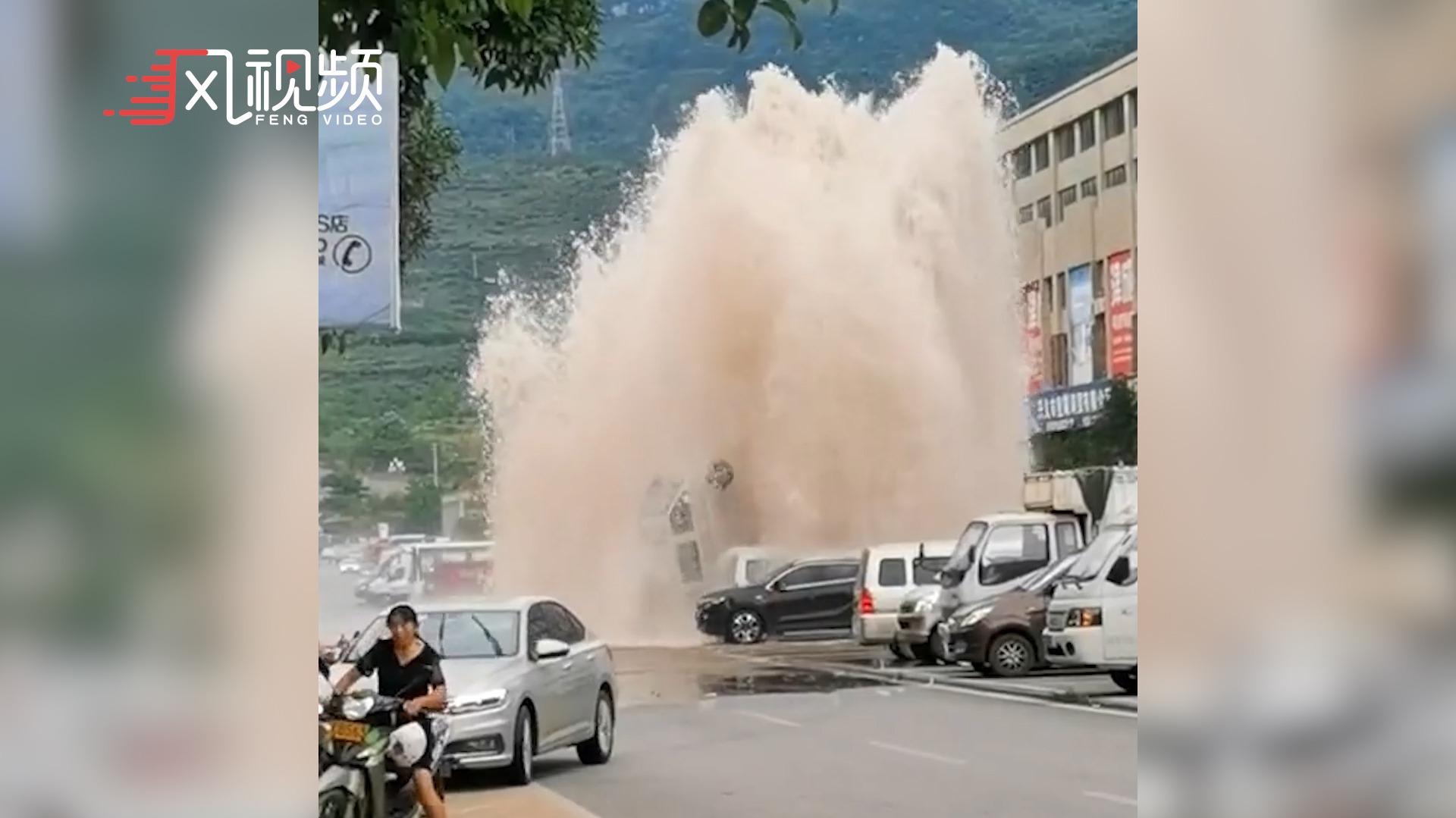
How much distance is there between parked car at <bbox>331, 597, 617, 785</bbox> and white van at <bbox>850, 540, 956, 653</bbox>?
2.33ft

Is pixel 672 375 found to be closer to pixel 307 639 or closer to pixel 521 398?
pixel 521 398

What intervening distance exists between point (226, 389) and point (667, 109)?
130 cm

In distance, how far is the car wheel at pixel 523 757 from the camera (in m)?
4.62

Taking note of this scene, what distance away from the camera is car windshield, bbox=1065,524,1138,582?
15.6 ft

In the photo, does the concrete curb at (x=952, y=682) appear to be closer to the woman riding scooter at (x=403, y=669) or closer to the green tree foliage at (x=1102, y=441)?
the green tree foliage at (x=1102, y=441)

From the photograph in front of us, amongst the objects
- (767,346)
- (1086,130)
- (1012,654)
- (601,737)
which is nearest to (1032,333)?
(1086,130)

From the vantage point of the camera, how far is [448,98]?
4594 millimetres

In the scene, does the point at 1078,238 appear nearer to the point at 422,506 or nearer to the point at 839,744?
the point at 839,744

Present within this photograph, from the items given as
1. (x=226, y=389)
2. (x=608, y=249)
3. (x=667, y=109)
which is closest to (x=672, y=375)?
(x=608, y=249)

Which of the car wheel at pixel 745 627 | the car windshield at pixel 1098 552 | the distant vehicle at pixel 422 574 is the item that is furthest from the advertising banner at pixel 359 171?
the car windshield at pixel 1098 552

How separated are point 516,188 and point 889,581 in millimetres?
1378

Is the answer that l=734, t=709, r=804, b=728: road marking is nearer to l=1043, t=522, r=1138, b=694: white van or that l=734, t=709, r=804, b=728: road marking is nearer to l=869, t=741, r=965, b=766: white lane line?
l=869, t=741, r=965, b=766: white lane line

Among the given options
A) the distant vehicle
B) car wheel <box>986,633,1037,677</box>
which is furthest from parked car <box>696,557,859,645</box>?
the distant vehicle

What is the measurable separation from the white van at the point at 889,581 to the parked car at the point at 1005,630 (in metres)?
0.13
